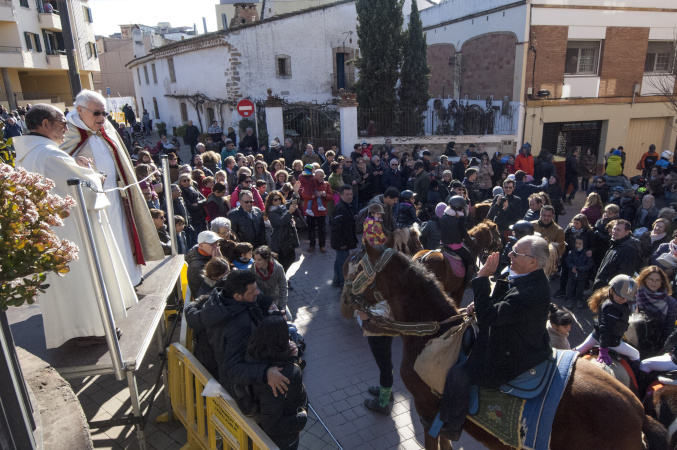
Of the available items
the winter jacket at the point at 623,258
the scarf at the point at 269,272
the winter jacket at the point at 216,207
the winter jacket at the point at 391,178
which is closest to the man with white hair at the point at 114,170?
the scarf at the point at 269,272

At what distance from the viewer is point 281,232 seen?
7.85 m

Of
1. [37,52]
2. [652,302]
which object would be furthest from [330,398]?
[37,52]

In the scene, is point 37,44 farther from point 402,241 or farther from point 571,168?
point 402,241

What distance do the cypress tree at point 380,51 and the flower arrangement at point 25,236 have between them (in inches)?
620

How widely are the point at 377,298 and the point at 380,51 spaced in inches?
621

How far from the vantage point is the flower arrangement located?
2.11 metres

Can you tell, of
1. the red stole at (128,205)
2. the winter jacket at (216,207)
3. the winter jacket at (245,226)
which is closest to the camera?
the red stole at (128,205)

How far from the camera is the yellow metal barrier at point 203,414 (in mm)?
3406

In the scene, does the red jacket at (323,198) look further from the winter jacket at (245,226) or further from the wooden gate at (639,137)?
the wooden gate at (639,137)

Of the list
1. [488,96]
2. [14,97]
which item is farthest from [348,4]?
[14,97]

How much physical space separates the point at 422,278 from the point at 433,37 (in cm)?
2302

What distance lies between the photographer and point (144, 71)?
31.4 metres

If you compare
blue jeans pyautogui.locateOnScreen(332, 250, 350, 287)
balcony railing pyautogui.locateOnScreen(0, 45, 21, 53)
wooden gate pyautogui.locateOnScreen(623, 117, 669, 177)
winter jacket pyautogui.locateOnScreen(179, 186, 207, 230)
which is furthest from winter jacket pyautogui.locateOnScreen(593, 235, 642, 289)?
balcony railing pyautogui.locateOnScreen(0, 45, 21, 53)

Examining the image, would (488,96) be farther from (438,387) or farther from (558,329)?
(438,387)
